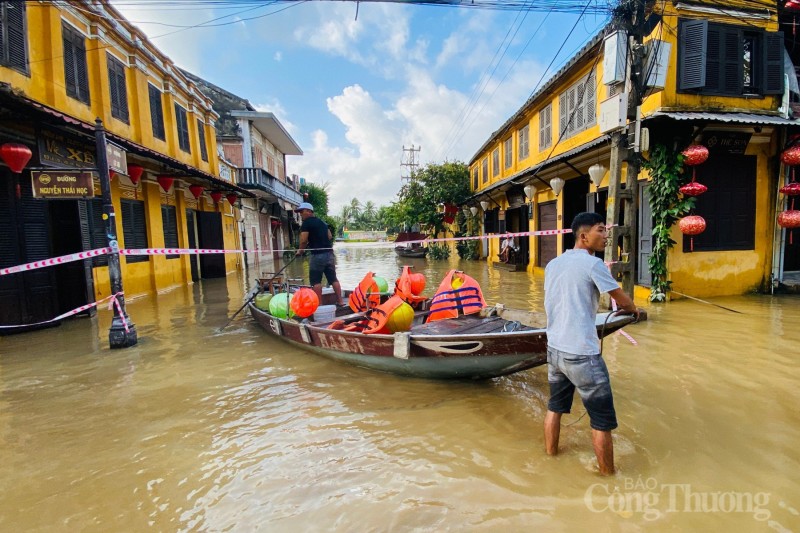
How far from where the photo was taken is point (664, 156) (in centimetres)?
799

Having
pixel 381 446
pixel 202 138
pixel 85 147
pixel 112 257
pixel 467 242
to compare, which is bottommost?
pixel 381 446

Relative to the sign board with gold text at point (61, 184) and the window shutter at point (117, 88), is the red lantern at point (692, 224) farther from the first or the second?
the window shutter at point (117, 88)

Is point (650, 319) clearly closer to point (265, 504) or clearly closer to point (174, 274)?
point (265, 504)

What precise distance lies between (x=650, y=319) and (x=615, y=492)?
5429mm

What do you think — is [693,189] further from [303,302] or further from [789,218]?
[303,302]

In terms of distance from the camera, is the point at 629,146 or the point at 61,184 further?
the point at 629,146

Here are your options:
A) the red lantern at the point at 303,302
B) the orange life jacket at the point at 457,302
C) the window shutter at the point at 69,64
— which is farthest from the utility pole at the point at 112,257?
the orange life jacket at the point at 457,302

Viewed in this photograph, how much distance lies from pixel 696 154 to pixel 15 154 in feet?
38.6

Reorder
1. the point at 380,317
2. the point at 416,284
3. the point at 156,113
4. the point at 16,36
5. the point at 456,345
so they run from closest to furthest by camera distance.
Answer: the point at 456,345, the point at 380,317, the point at 416,284, the point at 16,36, the point at 156,113

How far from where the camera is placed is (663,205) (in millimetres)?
8133

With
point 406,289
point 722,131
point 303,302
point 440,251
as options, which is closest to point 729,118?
point 722,131

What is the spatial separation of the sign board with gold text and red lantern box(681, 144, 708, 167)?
10.4 metres

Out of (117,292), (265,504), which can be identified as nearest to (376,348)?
(265,504)

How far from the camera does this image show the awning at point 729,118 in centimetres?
743
